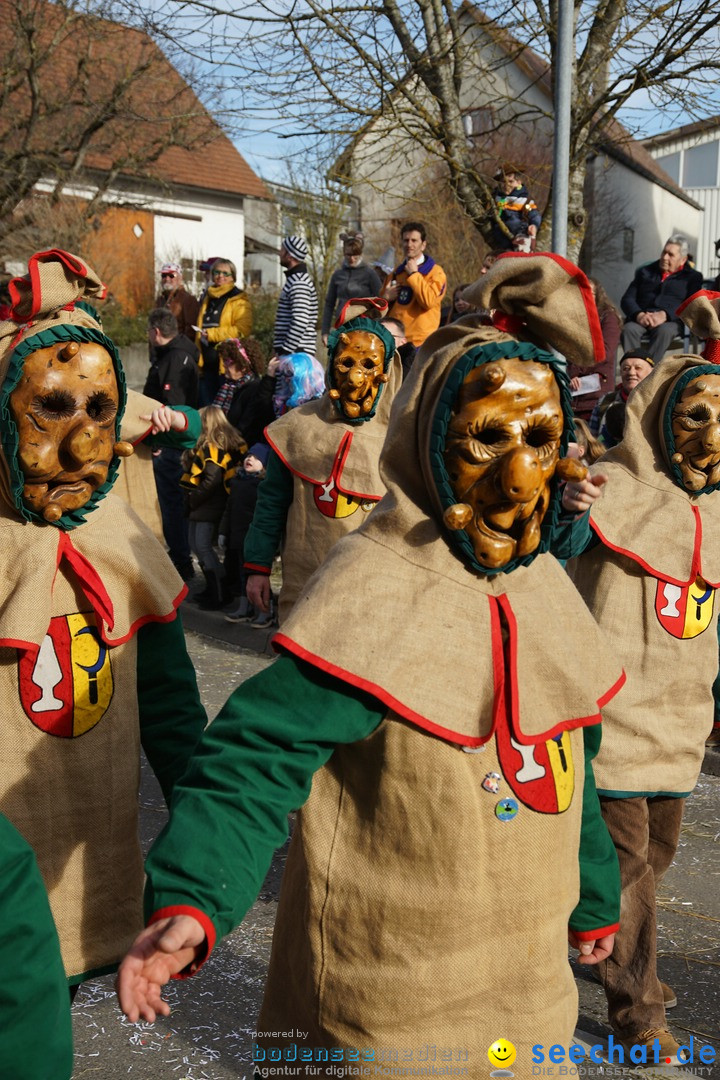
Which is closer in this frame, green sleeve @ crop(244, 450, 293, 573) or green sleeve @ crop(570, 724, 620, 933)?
green sleeve @ crop(570, 724, 620, 933)

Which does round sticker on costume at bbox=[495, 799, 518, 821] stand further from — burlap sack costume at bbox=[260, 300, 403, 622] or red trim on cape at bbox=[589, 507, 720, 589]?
burlap sack costume at bbox=[260, 300, 403, 622]

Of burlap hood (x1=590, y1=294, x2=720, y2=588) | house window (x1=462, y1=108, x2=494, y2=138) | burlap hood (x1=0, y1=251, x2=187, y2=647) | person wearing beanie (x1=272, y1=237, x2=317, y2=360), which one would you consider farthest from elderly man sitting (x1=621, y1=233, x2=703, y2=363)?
burlap hood (x1=0, y1=251, x2=187, y2=647)

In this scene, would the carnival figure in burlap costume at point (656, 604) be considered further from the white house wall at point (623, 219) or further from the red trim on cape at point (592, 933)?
the white house wall at point (623, 219)

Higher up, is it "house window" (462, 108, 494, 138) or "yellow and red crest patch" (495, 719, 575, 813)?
"house window" (462, 108, 494, 138)

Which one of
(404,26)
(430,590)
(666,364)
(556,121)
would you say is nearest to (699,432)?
(666,364)

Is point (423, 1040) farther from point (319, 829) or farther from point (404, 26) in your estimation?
point (404, 26)

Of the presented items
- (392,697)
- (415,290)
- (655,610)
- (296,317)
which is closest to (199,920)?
(392,697)

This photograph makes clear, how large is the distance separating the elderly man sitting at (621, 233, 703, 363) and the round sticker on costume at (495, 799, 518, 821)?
788 cm

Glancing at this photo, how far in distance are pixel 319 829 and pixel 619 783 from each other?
191 cm

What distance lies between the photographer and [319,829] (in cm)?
237

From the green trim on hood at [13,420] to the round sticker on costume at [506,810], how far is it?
1.34 metres

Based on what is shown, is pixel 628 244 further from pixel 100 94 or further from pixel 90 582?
pixel 90 582

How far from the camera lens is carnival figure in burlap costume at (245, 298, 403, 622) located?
565 cm

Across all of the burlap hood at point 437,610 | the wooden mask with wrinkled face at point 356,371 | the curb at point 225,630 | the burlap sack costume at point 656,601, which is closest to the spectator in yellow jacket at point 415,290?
the curb at point 225,630
